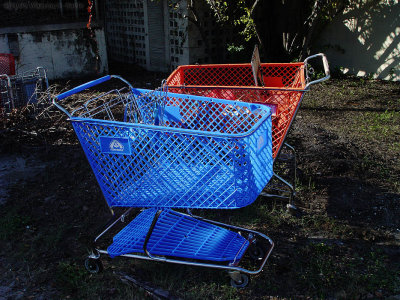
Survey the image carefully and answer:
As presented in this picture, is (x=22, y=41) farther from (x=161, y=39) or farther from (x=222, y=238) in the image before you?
(x=222, y=238)

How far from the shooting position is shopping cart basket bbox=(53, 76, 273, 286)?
270 centimetres

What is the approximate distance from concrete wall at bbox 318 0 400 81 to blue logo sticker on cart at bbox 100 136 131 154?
22.6 ft

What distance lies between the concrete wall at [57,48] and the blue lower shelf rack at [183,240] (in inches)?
245

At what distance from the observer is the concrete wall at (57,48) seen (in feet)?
28.4

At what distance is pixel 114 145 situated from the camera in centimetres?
282

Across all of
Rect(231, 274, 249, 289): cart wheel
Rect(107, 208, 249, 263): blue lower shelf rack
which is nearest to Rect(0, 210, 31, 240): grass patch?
Rect(107, 208, 249, 263): blue lower shelf rack

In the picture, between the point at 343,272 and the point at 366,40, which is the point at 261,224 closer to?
the point at 343,272

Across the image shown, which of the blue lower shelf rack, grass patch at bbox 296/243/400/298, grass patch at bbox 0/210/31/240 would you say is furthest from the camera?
grass patch at bbox 0/210/31/240

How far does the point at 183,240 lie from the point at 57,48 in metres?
7.22

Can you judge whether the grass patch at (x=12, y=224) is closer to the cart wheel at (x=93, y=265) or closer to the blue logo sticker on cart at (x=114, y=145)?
the cart wheel at (x=93, y=265)

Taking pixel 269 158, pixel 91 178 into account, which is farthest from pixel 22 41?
pixel 269 158

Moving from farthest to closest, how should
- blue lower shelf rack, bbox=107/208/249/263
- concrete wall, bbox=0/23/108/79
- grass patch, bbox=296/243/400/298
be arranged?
1. concrete wall, bbox=0/23/108/79
2. blue lower shelf rack, bbox=107/208/249/263
3. grass patch, bbox=296/243/400/298

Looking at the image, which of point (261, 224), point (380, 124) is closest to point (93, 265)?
point (261, 224)

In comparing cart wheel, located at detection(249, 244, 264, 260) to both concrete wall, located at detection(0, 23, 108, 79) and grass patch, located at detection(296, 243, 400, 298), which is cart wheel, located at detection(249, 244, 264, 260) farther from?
concrete wall, located at detection(0, 23, 108, 79)
